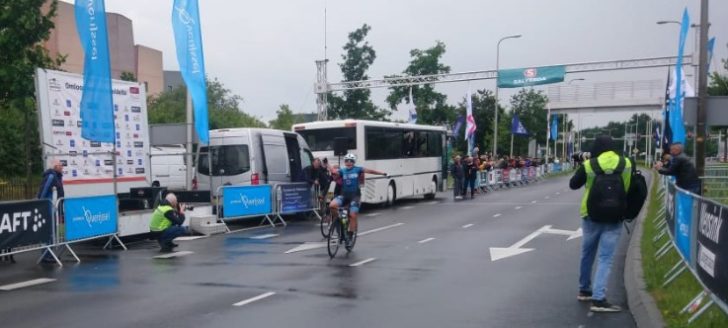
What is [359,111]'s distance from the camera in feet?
172

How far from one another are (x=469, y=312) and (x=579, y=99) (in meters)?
60.1

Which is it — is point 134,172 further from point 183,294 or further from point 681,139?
point 681,139

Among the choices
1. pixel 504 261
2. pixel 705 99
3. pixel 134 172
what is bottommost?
pixel 504 261

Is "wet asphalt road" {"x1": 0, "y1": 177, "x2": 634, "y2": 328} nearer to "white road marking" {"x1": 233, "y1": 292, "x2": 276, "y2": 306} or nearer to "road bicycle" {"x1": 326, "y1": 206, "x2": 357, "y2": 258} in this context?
"white road marking" {"x1": 233, "y1": 292, "x2": 276, "y2": 306}

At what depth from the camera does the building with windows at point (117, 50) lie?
2429 inches

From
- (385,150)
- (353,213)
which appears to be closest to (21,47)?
(353,213)

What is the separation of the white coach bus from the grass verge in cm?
1250

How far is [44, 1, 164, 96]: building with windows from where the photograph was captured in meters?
61.7

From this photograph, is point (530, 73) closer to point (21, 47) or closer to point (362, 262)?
point (21, 47)

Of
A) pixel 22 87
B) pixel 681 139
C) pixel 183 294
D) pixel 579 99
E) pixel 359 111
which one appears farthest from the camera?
pixel 579 99

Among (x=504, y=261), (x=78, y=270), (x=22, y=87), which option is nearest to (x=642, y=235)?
(x=504, y=261)

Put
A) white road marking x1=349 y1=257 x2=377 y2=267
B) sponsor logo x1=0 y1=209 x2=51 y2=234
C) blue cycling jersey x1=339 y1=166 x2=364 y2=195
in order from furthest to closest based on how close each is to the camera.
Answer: blue cycling jersey x1=339 y1=166 x2=364 y2=195 < white road marking x1=349 y1=257 x2=377 y2=267 < sponsor logo x1=0 y1=209 x2=51 y2=234

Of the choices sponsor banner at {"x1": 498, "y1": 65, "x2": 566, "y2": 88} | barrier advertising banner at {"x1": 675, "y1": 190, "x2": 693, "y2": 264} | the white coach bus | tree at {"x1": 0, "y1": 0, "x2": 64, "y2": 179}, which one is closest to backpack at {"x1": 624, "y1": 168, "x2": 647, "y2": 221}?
barrier advertising banner at {"x1": 675, "y1": 190, "x2": 693, "y2": 264}

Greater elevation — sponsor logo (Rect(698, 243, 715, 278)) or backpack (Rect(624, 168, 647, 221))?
backpack (Rect(624, 168, 647, 221))
